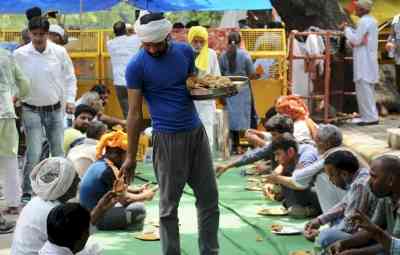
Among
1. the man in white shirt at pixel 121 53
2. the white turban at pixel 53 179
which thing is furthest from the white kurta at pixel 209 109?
the white turban at pixel 53 179

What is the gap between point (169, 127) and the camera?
5699mm

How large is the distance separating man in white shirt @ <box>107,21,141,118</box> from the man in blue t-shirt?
6.12m

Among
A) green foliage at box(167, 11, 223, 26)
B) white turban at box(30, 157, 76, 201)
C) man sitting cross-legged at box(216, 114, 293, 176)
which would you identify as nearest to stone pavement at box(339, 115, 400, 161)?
man sitting cross-legged at box(216, 114, 293, 176)

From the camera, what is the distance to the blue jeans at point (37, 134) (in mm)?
8289

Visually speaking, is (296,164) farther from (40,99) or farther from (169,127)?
(40,99)

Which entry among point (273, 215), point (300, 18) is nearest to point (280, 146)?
point (273, 215)

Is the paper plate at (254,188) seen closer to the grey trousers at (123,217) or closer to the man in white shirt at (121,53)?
the grey trousers at (123,217)

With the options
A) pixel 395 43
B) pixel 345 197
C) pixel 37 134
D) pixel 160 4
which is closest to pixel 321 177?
pixel 345 197

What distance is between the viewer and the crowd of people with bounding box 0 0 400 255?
477 cm

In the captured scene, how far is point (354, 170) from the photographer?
5996 millimetres

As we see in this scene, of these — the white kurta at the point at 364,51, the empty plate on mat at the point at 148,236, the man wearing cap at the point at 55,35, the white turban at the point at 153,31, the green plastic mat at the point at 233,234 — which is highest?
the white turban at the point at 153,31

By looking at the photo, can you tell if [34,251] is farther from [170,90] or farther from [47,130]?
[47,130]

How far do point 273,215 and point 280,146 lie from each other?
2.10ft

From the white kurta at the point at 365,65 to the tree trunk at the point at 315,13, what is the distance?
1.63m
